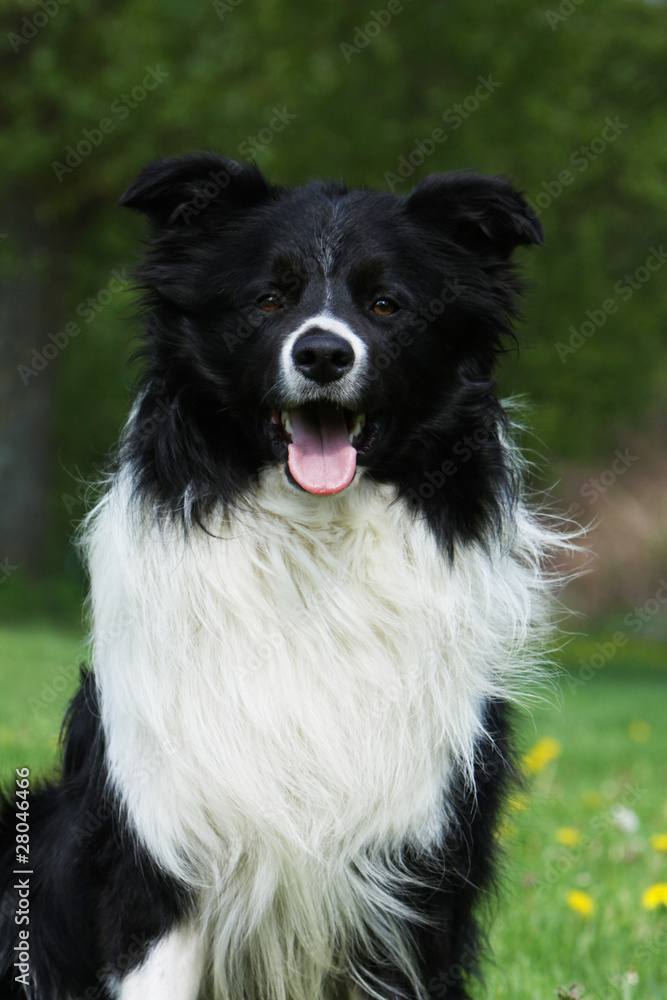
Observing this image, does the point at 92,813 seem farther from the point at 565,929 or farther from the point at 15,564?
the point at 15,564

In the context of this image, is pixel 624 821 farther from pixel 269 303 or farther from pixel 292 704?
pixel 269 303

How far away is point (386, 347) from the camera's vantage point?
3.29 m

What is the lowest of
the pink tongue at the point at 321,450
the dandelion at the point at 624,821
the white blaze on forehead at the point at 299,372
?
the dandelion at the point at 624,821

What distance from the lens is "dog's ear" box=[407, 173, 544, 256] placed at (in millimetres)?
3396

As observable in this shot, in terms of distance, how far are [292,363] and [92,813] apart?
4.50 ft

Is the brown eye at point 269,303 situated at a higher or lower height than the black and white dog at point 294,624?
higher

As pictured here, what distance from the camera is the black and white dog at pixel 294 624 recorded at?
3084 millimetres

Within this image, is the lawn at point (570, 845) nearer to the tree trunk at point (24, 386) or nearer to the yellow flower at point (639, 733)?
the yellow flower at point (639, 733)

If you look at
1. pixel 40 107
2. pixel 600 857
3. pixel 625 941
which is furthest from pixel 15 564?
pixel 625 941

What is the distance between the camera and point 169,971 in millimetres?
2982

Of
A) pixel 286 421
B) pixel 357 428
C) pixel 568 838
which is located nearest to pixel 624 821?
pixel 568 838

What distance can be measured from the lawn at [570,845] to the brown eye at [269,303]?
4.39 ft

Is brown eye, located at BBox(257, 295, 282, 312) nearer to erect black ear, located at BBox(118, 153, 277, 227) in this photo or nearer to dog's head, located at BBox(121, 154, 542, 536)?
dog's head, located at BBox(121, 154, 542, 536)

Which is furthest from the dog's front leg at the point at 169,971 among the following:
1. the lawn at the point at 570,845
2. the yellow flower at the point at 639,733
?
the yellow flower at the point at 639,733
